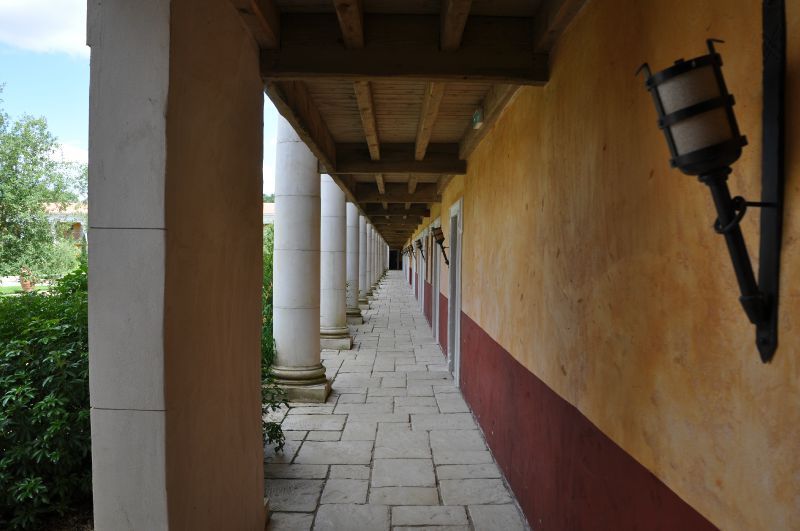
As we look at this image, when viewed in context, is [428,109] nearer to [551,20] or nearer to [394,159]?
[551,20]

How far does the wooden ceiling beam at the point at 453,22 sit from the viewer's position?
2.38 meters

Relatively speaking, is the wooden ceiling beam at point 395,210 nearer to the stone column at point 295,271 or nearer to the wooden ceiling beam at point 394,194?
the wooden ceiling beam at point 394,194

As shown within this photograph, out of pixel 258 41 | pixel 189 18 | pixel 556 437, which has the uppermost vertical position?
pixel 258 41

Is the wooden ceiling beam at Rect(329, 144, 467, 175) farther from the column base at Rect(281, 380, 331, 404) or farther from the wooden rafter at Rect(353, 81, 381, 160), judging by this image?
the column base at Rect(281, 380, 331, 404)

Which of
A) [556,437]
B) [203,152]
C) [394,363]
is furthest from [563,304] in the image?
[394,363]

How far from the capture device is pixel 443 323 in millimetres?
9312

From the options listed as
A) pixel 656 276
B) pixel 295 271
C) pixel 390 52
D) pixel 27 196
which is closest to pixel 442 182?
pixel 295 271

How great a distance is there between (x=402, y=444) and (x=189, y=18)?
4.05 m

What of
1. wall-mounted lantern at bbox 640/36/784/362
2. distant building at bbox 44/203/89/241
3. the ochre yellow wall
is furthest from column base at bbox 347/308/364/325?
wall-mounted lantern at bbox 640/36/784/362

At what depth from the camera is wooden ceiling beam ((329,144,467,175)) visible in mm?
5840

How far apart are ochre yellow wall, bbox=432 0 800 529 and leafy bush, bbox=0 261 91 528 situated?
2.96m

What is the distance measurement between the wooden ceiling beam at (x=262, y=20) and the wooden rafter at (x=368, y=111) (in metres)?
0.75

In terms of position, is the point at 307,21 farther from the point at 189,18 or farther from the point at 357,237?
the point at 357,237

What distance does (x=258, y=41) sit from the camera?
273 cm
